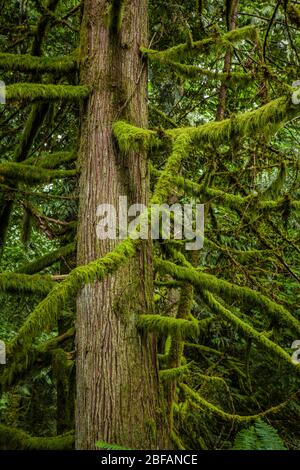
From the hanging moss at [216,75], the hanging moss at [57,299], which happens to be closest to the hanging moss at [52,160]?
the hanging moss at [216,75]

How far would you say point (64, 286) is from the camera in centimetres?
228

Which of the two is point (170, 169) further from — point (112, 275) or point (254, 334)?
point (254, 334)

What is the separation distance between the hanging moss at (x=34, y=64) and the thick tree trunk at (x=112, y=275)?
0.13m

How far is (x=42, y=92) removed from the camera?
3.28 metres

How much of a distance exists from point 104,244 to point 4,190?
1098mm

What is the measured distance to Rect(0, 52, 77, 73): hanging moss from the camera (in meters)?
3.35

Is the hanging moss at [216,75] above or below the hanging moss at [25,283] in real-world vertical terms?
above

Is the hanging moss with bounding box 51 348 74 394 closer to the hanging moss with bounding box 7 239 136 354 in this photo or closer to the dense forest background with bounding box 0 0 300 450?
the dense forest background with bounding box 0 0 300 450

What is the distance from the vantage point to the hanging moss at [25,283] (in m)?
3.01

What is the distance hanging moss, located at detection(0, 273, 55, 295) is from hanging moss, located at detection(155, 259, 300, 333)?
37.6 inches

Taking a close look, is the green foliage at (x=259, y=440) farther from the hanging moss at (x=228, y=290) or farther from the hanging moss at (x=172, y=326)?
the hanging moss at (x=228, y=290)

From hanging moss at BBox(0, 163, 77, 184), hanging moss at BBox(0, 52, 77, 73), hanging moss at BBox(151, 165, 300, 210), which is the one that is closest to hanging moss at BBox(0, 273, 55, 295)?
hanging moss at BBox(0, 163, 77, 184)

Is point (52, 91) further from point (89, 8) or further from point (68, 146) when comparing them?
point (68, 146)
